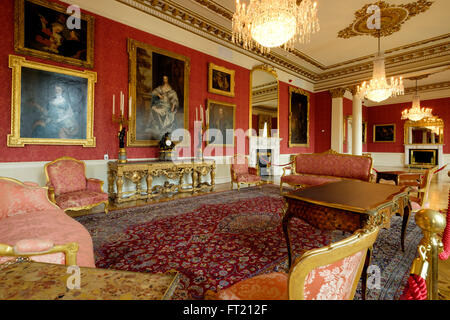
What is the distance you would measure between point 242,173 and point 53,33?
17.4ft

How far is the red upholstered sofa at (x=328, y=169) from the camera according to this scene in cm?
487

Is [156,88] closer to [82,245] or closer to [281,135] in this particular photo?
[82,245]

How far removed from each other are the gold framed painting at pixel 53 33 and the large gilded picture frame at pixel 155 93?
0.88 m

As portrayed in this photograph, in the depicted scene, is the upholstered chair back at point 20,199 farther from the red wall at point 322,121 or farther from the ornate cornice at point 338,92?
the ornate cornice at point 338,92

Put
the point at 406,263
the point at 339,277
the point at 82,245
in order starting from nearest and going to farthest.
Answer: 1. the point at 339,277
2. the point at 82,245
3. the point at 406,263

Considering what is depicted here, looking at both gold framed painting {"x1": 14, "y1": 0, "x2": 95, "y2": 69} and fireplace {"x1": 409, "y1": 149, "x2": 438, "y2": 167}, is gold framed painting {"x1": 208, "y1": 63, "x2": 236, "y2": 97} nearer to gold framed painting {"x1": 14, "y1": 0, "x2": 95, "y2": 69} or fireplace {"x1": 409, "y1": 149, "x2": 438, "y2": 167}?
gold framed painting {"x1": 14, "y1": 0, "x2": 95, "y2": 69}

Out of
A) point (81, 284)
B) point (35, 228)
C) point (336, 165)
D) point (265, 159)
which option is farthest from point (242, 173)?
point (81, 284)

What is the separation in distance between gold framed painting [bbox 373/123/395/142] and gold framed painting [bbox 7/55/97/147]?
16.2 m

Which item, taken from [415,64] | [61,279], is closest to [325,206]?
[61,279]

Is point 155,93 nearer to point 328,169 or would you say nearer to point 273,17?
point 273,17

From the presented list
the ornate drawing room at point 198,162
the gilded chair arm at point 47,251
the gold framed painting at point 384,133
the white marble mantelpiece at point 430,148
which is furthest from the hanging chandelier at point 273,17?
the gold framed painting at point 384,133

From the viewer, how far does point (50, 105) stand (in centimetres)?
406
